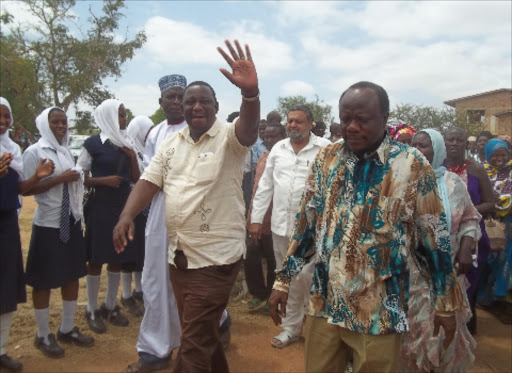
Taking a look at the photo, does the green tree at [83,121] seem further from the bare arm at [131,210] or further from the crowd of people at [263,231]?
the bare arm at [131,210]

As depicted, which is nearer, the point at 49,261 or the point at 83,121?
the point at 49,261

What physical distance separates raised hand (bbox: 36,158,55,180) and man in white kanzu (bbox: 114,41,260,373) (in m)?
1.24

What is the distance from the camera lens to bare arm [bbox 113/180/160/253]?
111 inches

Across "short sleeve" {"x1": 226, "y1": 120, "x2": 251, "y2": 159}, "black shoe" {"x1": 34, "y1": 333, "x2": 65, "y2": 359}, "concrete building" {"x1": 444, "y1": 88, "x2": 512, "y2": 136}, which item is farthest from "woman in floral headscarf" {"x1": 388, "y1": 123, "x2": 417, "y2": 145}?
"concrete building" {"x1": 444, "y1": 88, "x2": 512, "y2": 136}

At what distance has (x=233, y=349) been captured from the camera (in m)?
4.39

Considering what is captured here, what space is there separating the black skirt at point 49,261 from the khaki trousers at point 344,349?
104 inches

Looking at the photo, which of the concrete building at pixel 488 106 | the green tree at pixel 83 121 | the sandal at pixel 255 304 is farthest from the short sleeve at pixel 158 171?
the concrete building at pixel 488 106

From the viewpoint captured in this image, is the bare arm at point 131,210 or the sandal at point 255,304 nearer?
the bare arm at point 131,210

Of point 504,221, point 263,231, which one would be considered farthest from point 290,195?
point 504,221

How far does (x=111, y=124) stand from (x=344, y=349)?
336 centimetres

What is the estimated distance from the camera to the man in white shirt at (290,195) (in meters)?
4.50

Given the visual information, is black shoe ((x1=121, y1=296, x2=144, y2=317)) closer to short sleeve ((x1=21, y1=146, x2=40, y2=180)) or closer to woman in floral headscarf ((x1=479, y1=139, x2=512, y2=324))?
short sleeve ((x1=21, y1=146, x2=40, y2=180))

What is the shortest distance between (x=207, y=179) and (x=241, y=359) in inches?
81.2

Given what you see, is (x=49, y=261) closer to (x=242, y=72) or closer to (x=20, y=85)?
(x=242, y=72)
